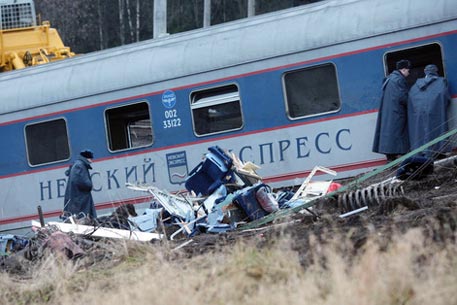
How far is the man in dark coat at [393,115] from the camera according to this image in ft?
42.8

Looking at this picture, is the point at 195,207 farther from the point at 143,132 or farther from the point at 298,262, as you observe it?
the point at 298,262

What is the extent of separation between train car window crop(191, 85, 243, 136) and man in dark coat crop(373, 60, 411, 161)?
2.20 meters

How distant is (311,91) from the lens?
13.9 metres

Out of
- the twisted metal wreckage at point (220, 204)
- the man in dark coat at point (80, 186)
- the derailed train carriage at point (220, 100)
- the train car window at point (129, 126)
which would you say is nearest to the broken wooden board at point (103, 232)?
the twisted metal wreckage at point (220, 204)

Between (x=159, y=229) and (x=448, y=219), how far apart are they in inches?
179

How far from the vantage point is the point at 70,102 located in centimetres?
1616

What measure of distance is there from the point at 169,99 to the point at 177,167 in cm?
103

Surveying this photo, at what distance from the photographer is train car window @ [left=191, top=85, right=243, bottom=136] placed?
14516 mm

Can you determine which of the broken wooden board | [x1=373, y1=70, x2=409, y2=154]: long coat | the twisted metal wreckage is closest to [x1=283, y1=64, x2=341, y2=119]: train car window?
[x1=373, y1=70, x2=409, y2=154]: long coat

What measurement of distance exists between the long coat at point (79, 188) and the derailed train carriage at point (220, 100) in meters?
0.67

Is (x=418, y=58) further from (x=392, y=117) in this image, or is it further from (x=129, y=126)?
(x=129, y=126)

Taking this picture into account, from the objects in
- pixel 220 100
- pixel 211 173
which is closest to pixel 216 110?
pixel 220 100

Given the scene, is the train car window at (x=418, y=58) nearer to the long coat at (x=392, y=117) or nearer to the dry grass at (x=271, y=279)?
the long coat at (x=392, y=117)

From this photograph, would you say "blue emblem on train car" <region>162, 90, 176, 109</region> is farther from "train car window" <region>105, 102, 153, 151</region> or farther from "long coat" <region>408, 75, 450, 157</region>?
"long coat" <region>408, 75, 450, 157</region>
